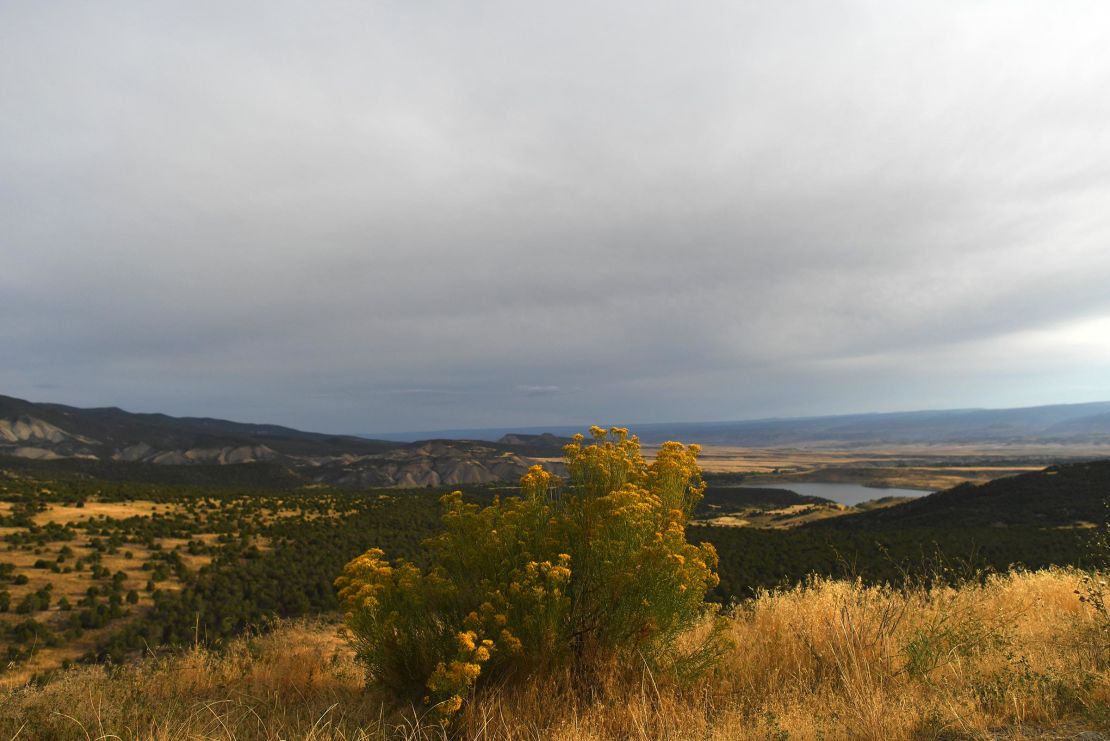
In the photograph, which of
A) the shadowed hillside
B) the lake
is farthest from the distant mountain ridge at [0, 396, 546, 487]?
the shadowed hillside

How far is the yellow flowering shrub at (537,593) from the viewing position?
4531mm

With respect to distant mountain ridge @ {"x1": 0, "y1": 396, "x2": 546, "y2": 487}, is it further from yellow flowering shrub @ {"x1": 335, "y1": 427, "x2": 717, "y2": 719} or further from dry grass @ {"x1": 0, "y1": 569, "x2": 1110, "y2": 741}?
yellow flowering shrub @ {"x1": 335, "y1": 427, "x2": 717, "y2": 719}

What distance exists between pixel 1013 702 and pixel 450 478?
129862 millimetres

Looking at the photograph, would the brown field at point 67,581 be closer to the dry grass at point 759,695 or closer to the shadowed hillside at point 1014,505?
the dry grass at point 759,695

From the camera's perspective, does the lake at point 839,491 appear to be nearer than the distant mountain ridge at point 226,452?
Yes

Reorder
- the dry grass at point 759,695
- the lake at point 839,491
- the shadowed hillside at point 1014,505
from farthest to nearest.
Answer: the lake at point 839,491
the shadowed hillside at point 1014,505
the dry grass at point 759,695

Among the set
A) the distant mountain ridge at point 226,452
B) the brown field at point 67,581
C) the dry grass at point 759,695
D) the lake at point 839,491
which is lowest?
the lake at point 839,491

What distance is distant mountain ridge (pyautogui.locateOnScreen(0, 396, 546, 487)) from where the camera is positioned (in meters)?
124

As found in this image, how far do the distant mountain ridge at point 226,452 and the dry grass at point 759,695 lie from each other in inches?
4491

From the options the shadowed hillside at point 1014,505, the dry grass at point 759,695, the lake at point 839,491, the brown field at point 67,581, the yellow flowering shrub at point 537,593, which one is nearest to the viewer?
the dry grass at point 759,695

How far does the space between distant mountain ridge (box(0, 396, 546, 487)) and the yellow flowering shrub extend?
115 m

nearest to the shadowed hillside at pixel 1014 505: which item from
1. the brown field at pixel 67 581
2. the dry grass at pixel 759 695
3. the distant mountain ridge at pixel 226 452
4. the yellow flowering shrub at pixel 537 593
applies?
the dry grass at pixel 759 695

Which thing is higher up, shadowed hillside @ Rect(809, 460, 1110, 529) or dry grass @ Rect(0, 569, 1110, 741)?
dry grass @ Rect(0, 569, 1110, 741)

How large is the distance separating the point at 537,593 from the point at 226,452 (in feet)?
549
